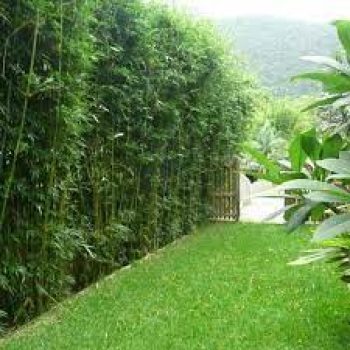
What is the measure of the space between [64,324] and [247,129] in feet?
20.1

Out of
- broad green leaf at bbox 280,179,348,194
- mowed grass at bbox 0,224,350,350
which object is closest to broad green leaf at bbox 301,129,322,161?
broad green leaf at bbox 280,179,348,194

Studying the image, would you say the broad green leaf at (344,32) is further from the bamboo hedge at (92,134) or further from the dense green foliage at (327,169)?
the bamboo hedge at (92,134)

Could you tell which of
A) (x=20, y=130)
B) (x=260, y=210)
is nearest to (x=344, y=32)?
→ (x=20, y=130)

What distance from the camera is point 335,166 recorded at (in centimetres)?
238

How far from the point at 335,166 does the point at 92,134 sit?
2.33 meters

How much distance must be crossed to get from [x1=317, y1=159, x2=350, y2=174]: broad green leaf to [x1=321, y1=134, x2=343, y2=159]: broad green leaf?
35 cm

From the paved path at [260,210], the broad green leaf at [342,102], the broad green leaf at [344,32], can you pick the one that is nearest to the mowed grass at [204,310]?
the broad green leaf at [342,102]

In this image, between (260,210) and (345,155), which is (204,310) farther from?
(260,210)

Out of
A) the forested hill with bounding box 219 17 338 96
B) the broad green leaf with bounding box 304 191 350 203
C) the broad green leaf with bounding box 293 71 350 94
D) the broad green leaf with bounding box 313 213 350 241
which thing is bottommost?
the broad green leaf with bounding box 313 213 350 241

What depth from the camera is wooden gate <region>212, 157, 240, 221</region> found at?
27.6ft

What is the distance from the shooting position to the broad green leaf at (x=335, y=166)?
2.35m

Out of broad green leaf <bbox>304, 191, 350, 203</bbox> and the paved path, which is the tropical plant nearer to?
broad green leaf <bbox>304, 191, 350, 203</bbox>

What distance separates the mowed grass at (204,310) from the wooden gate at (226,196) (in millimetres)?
3116

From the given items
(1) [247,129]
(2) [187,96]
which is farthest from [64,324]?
(1) [247,129]
